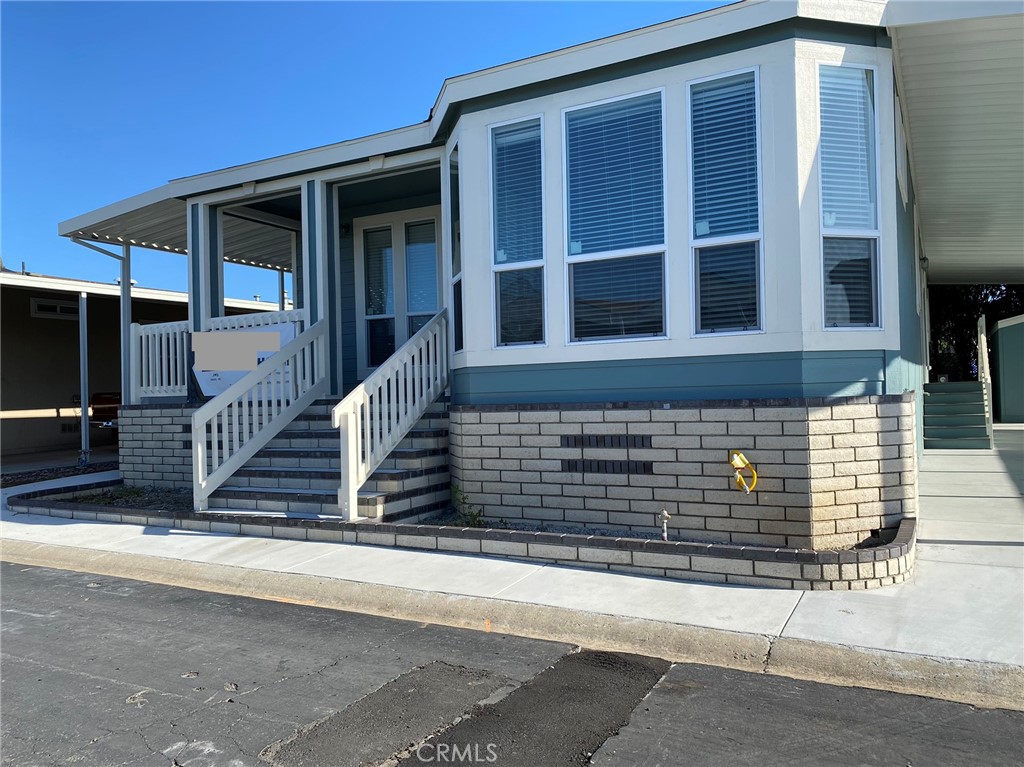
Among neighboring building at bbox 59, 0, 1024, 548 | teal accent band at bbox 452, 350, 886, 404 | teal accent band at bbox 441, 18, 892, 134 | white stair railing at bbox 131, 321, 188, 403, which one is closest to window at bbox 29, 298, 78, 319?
white stair railing at bbox 131, 321, 188, 403

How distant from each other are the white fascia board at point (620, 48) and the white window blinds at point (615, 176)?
383 millimetres

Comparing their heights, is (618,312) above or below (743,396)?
above

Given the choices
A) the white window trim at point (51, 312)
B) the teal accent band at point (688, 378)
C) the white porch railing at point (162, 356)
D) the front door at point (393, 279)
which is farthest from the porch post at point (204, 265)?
the white window trim at point (51, 312)

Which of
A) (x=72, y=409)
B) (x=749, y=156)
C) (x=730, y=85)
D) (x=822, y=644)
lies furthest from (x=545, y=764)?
(x=72, y=409)

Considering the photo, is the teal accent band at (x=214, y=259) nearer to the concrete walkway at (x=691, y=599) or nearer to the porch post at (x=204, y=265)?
the porch post at (x=204, y=265)

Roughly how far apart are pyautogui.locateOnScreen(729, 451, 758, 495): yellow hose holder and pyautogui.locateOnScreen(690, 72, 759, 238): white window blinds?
180 cm

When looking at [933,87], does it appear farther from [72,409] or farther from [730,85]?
[72,409]

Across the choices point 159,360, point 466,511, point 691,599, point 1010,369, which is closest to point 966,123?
point 691,599

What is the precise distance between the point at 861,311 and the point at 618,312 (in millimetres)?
1927

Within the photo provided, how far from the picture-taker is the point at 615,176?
6.48 metres

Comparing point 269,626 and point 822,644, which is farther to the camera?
point 269,626

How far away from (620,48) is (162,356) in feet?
24.6

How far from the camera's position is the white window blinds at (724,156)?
234 inches

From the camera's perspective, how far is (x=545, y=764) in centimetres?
295
